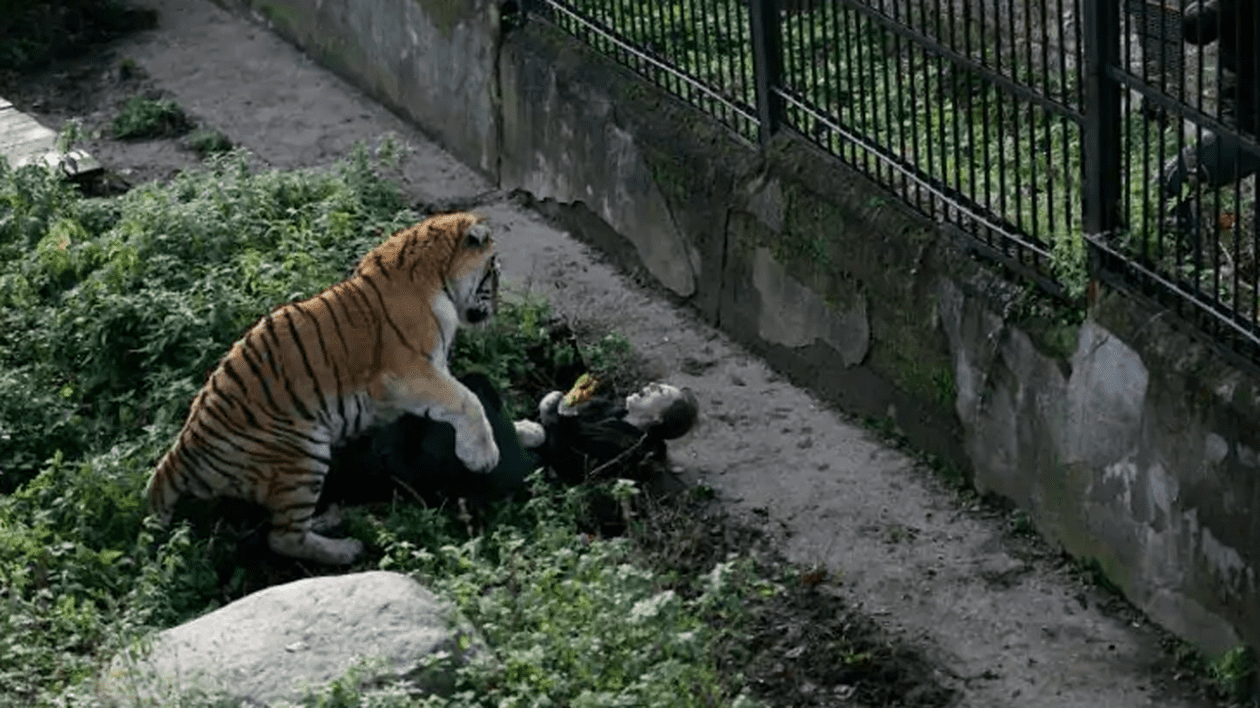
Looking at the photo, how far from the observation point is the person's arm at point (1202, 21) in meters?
6.71

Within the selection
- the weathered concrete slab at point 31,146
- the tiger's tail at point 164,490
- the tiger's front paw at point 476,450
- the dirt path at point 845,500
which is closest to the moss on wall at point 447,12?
the dirt path at point 845,500

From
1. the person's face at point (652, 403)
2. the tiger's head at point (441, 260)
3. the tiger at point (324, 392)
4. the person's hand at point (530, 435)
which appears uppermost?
the tiger's head at point (441, 260)

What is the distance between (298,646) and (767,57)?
3.61m

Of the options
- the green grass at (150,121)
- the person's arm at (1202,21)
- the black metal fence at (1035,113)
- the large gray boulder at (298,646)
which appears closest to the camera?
the large gray boulder at (298,646)

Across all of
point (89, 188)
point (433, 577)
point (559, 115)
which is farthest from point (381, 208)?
point (433, 577)

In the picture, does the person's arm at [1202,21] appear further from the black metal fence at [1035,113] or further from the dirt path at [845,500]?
the dirt path at [845,500]

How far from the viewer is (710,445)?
8516 mm

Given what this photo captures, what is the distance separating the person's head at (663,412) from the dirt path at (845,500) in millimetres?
216

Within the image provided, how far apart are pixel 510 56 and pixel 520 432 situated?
305 centimetres

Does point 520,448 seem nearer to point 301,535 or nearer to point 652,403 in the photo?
point 652,403

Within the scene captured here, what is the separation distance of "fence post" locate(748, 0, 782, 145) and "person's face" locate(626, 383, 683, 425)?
4.34 feet

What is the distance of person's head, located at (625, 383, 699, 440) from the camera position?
817 cm

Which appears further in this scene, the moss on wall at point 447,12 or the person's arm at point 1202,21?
the moss on wall at point 447,12

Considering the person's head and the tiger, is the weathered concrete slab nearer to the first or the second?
the tiger
